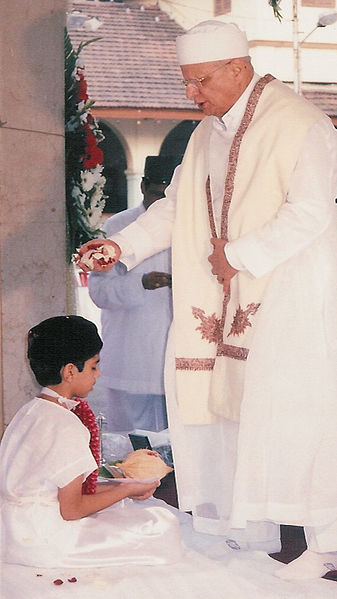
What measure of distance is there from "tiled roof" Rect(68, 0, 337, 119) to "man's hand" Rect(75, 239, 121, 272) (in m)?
5.05

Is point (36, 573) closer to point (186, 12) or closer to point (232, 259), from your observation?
point (232, 259)

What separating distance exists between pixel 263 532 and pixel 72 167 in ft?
7.20

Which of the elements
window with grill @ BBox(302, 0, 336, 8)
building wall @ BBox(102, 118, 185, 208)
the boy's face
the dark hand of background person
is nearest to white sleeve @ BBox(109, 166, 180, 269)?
the boy's face

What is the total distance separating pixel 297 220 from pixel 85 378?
995mm

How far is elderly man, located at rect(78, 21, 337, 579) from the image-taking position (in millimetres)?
4137

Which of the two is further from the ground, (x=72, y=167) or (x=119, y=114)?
(x=119, y=114)

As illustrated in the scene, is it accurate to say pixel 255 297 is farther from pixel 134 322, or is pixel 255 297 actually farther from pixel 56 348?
pixel 134 322

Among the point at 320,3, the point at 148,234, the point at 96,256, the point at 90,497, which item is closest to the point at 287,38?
the point at 320,3

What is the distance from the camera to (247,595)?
404cm

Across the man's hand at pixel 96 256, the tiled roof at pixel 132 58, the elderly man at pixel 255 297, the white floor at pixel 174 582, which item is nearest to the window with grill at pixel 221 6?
the tiled roof at pixel 132 58

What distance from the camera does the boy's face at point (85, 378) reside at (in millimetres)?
4273

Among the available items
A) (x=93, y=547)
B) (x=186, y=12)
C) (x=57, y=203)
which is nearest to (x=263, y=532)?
(x=93, y=547)

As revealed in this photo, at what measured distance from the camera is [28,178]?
548 centimetres

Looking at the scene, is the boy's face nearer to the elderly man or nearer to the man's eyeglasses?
the elderly man
